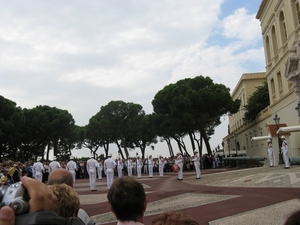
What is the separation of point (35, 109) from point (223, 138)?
46.5 m

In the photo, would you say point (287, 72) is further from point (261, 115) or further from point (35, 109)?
point (35, 109)

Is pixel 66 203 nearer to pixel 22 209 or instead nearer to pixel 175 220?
pixel 175 220

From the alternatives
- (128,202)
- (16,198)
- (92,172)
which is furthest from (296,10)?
(16,198)

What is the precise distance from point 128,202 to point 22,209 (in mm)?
1264

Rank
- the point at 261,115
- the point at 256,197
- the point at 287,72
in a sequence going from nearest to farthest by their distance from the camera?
the point at 256,197, the point at 287,72, the point at 261,115

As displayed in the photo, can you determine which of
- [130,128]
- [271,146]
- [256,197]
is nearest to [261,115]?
[271,146]

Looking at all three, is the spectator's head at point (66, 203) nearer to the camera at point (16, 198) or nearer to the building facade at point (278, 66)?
the camera at point (16, 198)

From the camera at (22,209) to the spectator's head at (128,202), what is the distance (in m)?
1.12

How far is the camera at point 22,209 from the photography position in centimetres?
124

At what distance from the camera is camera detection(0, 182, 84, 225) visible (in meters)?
1.24

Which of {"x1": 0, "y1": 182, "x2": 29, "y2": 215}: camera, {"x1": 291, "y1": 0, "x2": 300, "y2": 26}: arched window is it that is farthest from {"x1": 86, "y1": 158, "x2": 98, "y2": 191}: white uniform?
{"x1": 291, "y1": 0, "x2": 300, "y2": 26}: arched window

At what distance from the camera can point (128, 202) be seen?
7.95 ft

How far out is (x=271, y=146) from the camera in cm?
2183

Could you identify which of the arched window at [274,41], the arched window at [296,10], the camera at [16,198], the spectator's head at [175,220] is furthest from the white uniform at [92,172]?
the arched window at [274,41]
